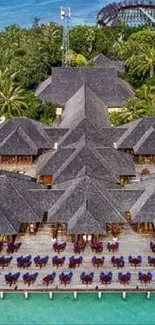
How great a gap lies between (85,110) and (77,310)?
80.6 ft

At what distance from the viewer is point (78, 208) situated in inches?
1510

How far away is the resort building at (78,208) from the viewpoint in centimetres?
3503

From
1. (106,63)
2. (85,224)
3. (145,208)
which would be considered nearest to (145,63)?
(106,63)

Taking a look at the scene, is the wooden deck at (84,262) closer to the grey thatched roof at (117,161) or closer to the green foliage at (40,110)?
the grey thatched roof at (117,161)

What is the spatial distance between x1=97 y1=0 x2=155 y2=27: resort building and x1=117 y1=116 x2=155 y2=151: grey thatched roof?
5170 cm

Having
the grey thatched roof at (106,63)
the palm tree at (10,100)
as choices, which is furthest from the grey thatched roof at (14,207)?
the grey thatched roof at (106,63)

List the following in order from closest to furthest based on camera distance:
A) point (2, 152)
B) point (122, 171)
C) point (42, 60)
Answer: point (122, 171) < point (2, 152) < point (42, 60)

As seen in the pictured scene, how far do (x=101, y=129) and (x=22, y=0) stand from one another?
126 m

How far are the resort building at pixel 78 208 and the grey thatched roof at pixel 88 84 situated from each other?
963 cm

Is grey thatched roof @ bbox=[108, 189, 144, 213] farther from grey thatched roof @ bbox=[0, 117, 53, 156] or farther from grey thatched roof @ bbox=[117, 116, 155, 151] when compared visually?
grey thatched roof @ bbox=[0, 117, 53, 156]

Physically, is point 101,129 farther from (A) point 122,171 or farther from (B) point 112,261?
(B) point 112,261

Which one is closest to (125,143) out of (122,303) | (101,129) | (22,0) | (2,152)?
(101,129)

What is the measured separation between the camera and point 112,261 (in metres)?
35.7

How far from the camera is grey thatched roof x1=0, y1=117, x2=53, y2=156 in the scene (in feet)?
161
